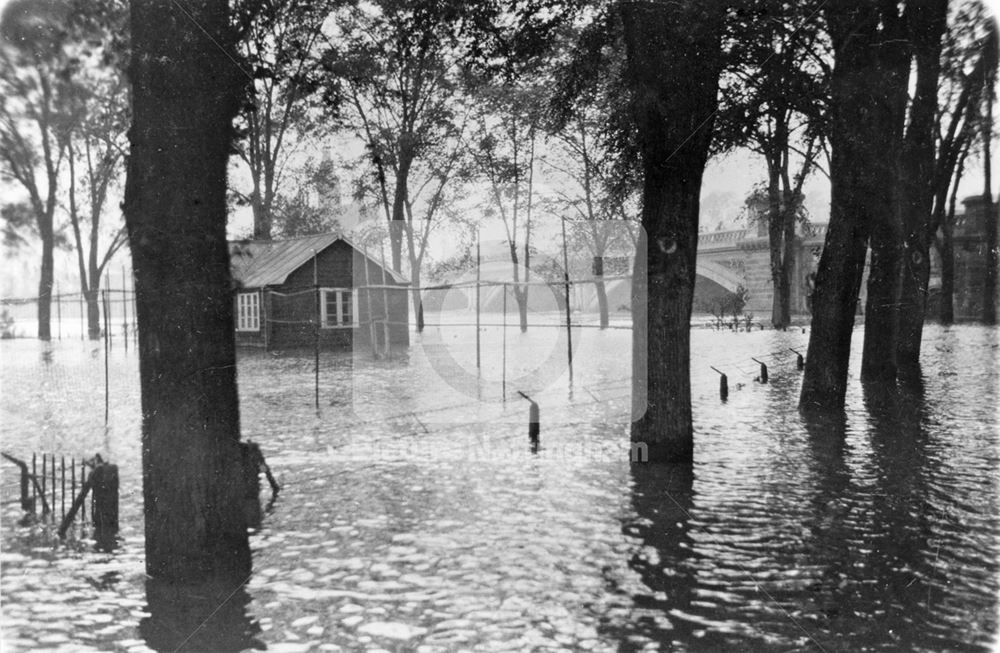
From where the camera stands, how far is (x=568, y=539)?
5.83m

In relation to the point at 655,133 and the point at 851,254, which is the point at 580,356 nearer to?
the point at 851,254

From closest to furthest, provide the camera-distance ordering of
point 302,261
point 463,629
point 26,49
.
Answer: point 463,629 < point 26,49 < point 302,261

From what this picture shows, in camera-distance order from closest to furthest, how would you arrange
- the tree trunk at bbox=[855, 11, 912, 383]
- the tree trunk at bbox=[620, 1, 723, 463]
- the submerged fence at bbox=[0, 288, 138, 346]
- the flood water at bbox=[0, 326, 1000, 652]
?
the flood water at bbox=[0, 326, 1000, 652]
the tree trunk at bbox=[620, 1, 723, 463]
the tree trunk at bbox=[855, 11, 912, 383]
the submerged fence at bbox=[0, 288, 138, 346]

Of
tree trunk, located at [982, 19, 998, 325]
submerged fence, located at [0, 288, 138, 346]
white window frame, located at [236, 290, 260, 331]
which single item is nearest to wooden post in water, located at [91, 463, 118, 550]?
submerged fence, located at [0, 288, 138, 346]

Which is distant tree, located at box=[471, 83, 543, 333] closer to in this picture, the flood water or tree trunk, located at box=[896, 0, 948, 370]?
the flood water

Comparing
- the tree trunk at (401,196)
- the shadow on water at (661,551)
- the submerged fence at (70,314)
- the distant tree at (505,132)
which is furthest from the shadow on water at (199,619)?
the distant tree at (505,132)

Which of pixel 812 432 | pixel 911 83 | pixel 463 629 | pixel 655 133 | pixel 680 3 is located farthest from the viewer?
pixel 911 83

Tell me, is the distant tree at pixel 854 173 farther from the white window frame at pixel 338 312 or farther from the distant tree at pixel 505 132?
the white window frame at pixel 338 312

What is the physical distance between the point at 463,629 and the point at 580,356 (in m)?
19.3

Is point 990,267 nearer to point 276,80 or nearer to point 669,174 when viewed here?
point 669,174

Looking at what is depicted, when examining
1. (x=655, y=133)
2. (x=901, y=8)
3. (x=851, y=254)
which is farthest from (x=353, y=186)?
(x=901, y=8)

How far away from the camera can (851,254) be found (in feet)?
33.6

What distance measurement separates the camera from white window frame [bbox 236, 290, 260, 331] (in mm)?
23888

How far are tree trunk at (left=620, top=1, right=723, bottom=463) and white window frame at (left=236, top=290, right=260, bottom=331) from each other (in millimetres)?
18597
